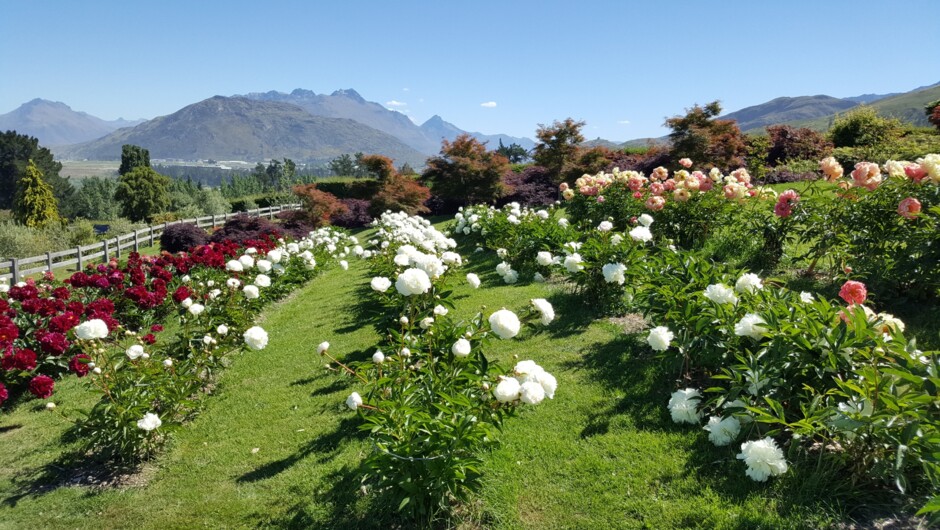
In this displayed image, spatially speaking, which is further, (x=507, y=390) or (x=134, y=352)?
(x=134, y=352)

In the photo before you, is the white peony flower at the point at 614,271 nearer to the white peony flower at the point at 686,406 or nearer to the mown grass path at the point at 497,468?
the mown grass path at the point at 497,468

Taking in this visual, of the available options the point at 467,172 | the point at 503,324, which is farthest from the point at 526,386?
the point at 467,172

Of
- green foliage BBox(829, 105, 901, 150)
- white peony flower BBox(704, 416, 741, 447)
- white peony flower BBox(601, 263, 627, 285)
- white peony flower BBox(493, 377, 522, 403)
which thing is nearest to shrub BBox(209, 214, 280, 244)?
white peony flower BBox(601, 263, 627, 285)

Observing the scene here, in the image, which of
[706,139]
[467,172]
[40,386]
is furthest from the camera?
[467,172]

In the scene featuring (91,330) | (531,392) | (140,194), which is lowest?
(531,392)

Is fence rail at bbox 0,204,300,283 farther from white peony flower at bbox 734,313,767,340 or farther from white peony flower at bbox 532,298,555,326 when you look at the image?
white peony flower at bbox 734,313,767,340

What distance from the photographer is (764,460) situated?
2498 mm

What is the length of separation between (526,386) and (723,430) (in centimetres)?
149

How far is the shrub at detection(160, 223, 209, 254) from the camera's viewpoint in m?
15.5

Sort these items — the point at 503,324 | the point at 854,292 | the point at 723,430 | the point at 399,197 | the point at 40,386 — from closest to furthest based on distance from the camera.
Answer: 1. the point at 503,324
2. the point at 854,292
3. the point at 723,430
4. the point at 40,386
5. the point at 399,197

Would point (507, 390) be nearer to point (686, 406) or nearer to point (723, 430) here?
point (723, 430)

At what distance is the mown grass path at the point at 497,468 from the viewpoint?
273 cm

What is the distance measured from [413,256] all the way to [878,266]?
14.9 feet

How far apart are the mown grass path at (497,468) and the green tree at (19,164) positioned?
233 feet
